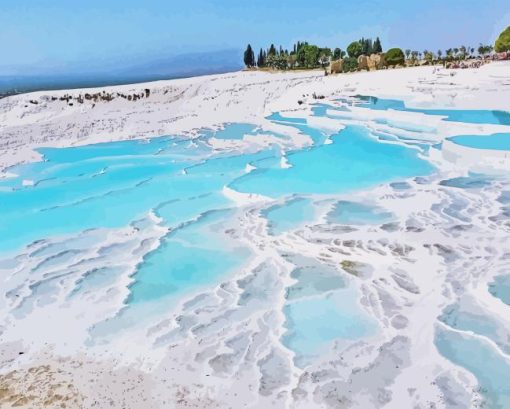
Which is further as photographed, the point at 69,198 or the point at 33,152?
the point at 33,152

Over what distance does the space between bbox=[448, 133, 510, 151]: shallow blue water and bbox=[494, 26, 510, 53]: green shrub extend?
48156 millimetres

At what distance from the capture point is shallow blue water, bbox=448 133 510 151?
14.3 m

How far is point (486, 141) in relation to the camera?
1515 centimetres

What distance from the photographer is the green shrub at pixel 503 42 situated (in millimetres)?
56500

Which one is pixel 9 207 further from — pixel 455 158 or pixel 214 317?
pixel 455 158

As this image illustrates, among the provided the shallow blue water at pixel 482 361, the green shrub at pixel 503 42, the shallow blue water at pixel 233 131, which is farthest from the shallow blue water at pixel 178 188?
the green shrub at pixel 503 42

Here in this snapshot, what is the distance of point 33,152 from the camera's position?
675 inches

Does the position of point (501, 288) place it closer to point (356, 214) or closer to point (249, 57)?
point (356, 214)

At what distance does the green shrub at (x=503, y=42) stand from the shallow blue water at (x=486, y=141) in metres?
48.2

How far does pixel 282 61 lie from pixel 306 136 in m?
47.1

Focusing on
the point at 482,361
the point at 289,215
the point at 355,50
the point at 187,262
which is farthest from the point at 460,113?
the point at 355,50

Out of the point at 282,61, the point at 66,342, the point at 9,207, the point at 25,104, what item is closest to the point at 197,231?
the point at 66,342

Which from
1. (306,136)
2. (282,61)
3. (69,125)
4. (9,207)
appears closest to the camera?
(9,207)

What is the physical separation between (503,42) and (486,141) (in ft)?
163
